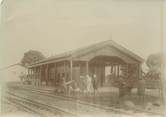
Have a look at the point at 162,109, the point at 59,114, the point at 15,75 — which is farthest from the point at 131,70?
the point at 15,75

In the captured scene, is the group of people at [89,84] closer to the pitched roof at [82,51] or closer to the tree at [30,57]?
the pitched roof at [82,51]

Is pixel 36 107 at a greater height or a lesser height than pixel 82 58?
lesser

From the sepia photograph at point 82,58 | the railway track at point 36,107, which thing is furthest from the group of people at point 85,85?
the railway track at point 36,107

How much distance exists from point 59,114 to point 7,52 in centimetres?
37

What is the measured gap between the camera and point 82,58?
1447 millimetres

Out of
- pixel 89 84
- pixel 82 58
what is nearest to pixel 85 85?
pixel 89 84

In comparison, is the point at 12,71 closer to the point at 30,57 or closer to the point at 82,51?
the point at 30,57

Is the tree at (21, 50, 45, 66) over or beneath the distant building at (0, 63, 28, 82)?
over

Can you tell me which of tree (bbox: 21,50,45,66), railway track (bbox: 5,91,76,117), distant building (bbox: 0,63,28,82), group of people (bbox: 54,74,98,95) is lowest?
railway track (bbox: 5,91,76,117)

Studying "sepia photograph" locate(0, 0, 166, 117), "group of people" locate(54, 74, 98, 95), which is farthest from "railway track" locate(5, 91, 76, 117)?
"group of people" locate(54, 74, 98, 95)

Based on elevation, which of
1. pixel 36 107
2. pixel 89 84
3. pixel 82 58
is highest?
pixel 82 58

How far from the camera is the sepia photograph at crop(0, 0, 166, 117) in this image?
1.41m

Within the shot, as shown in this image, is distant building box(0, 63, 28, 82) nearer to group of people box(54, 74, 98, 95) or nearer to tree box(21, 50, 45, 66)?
tree box(21, 50, 45, 66)

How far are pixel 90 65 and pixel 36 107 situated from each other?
31cm
